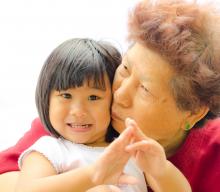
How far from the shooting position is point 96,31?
164 centimetres

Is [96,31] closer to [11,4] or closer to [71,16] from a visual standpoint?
[71,16]

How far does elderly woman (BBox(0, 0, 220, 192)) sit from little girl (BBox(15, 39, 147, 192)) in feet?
0.10

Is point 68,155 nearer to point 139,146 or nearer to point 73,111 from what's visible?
point 73,111

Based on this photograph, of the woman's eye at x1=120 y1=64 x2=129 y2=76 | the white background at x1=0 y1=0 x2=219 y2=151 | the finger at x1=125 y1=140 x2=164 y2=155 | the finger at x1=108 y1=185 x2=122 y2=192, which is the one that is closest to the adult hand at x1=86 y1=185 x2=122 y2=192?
the finger at x1=108 y1=185 x2=122 y2=192

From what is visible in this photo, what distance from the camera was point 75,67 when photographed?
922 millimetres

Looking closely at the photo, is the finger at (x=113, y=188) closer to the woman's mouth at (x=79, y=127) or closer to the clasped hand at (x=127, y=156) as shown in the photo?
the clasped hand at (x=127, y=156)

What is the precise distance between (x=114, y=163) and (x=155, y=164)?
0.23 ft

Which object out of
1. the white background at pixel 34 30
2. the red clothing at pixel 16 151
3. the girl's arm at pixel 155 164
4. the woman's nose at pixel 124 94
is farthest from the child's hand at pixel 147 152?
the white background at pixel 34 30

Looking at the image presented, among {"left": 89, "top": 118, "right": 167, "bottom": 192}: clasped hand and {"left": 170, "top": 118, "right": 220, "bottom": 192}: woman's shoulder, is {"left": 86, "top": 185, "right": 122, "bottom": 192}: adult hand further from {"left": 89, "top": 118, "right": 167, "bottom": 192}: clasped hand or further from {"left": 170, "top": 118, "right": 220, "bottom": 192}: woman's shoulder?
{"left": 170, "top": 118, "right": 220, "bottom": 192}: woman's shoulder

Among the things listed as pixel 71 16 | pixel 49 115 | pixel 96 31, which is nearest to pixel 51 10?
pixel 71 16

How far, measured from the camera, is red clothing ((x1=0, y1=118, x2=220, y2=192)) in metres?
1.06

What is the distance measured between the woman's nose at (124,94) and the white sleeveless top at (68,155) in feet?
0.37

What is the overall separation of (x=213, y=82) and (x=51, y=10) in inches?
35.4

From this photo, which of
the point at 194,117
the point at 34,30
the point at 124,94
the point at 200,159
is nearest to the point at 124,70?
the point at 124,94
